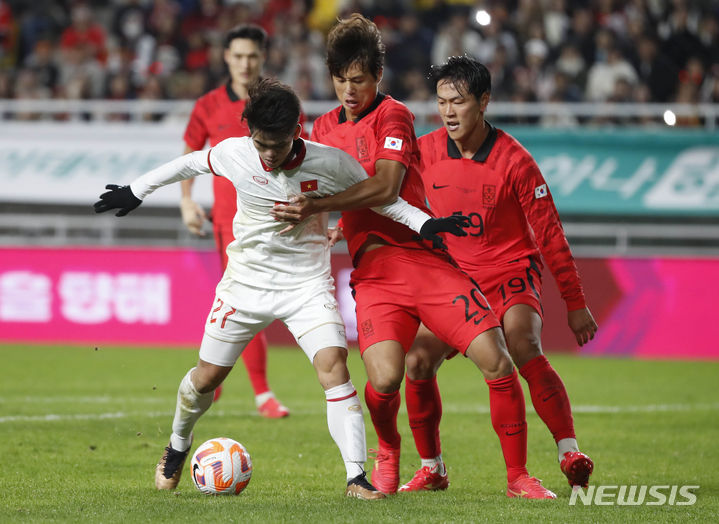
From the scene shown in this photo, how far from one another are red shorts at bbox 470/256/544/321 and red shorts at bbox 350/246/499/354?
1.20ft

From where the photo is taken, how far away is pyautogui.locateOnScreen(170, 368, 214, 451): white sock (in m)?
5.46

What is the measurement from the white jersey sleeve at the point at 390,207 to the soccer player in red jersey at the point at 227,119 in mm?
2864

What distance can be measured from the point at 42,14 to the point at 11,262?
6134 millimetres

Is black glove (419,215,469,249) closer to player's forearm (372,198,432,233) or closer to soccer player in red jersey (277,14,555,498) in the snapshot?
player's forearm (372,198,432,233)

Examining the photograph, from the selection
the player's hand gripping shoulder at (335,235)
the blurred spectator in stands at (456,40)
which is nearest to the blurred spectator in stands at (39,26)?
the blurred spectator in stands at (456,40)

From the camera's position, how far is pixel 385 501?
16.8 ft

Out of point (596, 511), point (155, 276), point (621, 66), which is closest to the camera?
point (596, 511)

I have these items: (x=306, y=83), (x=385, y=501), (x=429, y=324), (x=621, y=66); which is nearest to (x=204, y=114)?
(x=429, y=324)

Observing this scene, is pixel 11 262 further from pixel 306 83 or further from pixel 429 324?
pixel 429 324

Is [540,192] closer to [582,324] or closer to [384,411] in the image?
[582,324]

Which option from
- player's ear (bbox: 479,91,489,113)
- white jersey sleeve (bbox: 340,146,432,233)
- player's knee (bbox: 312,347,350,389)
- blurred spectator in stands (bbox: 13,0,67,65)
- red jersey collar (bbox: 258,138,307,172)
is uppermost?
blurred spectator in stands (bbox: 13,0,67,65)

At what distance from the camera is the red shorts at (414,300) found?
17.4 ft

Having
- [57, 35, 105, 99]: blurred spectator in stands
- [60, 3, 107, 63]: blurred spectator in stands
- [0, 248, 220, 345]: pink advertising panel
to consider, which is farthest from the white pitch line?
[60, 3, 107, 63]: blurred spectator in stands

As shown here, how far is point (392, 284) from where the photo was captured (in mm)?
5500
